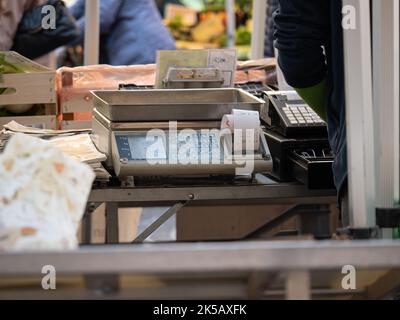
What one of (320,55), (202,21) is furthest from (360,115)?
(202,21)

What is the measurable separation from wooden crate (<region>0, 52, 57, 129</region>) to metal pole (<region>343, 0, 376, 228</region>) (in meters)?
1.60

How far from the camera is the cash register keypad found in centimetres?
318

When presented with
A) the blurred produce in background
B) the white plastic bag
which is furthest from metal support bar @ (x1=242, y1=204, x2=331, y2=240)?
the blurred produce in background

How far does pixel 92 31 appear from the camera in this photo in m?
4.41

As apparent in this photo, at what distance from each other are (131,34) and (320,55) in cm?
289

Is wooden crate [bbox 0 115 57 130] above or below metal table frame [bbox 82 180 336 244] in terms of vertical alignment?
above

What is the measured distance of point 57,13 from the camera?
4684 mm

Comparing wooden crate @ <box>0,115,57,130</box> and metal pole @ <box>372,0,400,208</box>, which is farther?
wooden crate @ <box>0,115,57,130</box>

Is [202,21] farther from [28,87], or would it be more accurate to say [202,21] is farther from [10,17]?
[28,87]

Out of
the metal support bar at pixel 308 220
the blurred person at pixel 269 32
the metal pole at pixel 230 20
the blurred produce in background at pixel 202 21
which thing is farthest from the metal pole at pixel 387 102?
the blurred produce in background at pixel 202 21

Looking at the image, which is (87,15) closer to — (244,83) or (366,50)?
(244,83)

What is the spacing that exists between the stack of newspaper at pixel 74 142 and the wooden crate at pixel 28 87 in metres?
0.19

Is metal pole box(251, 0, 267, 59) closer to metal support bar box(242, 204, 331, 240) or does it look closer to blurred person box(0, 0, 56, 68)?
metal support bar box(242, 204, 331, 240)
